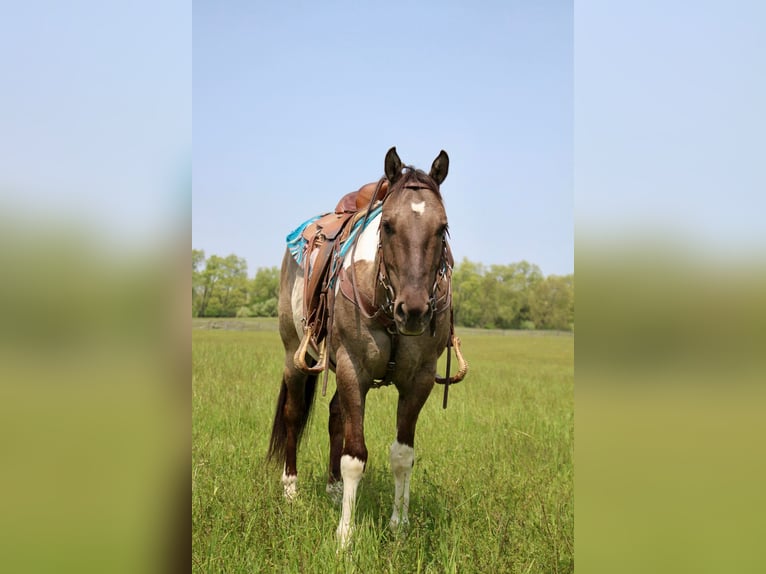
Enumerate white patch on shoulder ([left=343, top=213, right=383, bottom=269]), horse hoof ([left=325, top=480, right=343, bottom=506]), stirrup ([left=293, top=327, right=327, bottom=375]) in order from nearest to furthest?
white patch on shoulder ([left=343, top=213, right=383, bottom=269])
stirrup ([left=293, top=327, right=327, bottom=375])
horse hoof ([left=325, top=480, right=343, bottom=506])

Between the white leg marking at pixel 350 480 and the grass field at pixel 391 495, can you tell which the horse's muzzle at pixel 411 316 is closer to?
the white leg marking at pixel 350 480

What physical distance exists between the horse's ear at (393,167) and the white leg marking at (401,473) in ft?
6.12

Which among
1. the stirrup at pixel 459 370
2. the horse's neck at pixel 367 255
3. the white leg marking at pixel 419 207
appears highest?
the white leg marking at pixel 419 207

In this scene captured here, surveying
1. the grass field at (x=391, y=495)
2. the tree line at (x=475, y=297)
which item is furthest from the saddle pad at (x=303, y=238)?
the tree line at (x=475, y=297)

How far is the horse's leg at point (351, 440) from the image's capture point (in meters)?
3.90

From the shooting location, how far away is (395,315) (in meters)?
3.25

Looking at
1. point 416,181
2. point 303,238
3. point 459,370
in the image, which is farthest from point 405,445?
point 303,238

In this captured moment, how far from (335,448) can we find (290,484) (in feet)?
1.65

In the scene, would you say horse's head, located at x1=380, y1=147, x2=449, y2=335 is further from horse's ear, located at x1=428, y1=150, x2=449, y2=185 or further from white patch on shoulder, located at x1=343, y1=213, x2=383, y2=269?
white patch on shoulder, located at x1=343, y1=213, x2=383, y2=269

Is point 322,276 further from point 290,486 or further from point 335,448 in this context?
point 290,486

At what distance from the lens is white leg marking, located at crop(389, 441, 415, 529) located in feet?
13.5

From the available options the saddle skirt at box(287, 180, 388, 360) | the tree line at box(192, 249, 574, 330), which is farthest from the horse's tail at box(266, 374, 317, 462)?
the tree line at box(192, 249, 574, 330)
